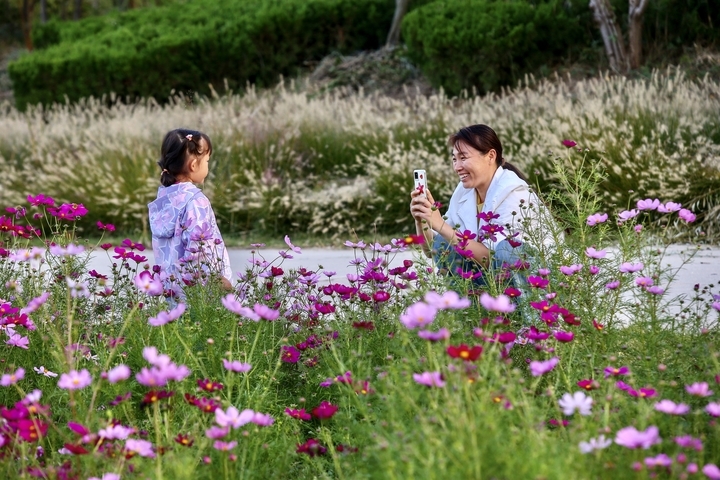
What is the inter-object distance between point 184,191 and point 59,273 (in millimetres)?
745

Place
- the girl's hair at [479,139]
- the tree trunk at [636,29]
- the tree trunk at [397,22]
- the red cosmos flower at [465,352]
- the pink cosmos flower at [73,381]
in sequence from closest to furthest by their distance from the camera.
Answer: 1. the red cosmos flower at [465,352]
2. the pink cosmos flower at [73,381]
3. the girl's hair at [479,139]
4. the tree trunk at [636,29]
5. the tree trunk at [397,22]

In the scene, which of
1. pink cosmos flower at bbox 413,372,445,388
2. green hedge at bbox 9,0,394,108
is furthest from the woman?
green hedge at bbox 9,0,394,108

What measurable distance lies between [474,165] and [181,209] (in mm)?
1381

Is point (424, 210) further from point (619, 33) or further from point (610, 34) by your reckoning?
point (619, 33)

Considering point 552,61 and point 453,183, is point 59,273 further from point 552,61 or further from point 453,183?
point 552,61

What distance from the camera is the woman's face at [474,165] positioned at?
4395 millimetres

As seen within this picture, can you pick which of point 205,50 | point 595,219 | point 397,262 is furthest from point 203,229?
point 205,50

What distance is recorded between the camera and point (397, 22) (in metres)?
16.0

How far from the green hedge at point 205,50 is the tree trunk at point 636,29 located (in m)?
5.92

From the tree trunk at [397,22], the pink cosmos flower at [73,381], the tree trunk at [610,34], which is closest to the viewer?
the pink cosmos flower at [73,381]

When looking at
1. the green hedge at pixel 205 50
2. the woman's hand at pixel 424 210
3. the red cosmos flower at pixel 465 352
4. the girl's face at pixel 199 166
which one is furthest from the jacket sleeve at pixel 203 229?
the green hedge at pixel 205 50

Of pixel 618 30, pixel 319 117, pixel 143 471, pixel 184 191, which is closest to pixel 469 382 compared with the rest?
pixel 143 471

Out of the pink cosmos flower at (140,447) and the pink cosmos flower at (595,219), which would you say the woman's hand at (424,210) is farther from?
the pink cosmos flower at (140,447)

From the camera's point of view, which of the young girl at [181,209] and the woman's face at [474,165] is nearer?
the young girl at [181,209]
